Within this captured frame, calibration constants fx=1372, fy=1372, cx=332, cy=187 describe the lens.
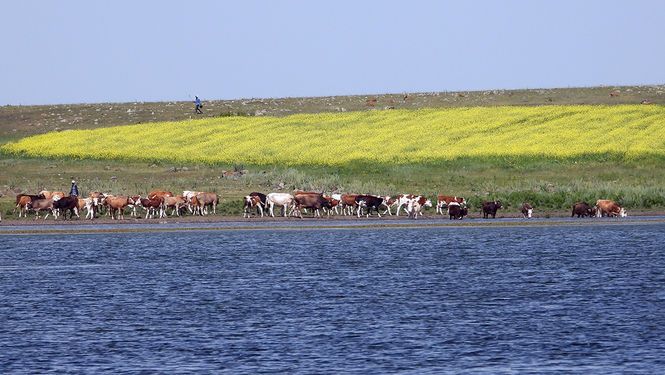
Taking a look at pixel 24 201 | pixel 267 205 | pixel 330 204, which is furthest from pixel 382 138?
pixel 24 201

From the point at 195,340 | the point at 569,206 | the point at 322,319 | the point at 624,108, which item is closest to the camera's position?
the point at 195,340

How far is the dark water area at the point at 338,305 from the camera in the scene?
88.4 ft

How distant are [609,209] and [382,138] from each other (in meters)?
30.1

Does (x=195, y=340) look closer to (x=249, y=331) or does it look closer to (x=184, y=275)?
(x=249, y=331)

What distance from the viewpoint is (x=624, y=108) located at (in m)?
96.7

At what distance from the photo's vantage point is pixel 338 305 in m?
35.4

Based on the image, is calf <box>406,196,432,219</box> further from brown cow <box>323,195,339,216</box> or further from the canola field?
the canola field

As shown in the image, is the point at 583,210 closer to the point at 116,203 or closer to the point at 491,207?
the point at 491,207

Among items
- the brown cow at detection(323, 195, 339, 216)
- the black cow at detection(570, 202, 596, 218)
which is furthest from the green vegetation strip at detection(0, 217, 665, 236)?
the brown cow at detection(323, 195, 339, 216)

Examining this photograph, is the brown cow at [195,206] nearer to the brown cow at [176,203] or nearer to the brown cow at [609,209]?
the brown cow at [176,203]

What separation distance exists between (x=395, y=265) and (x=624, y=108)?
53.8m

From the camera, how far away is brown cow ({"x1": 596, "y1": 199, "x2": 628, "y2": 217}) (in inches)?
2456

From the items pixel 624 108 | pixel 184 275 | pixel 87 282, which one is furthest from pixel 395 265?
pixel 624 108

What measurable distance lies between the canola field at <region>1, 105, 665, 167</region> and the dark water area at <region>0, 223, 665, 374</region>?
23.8m
